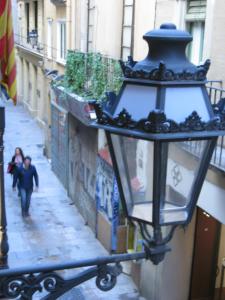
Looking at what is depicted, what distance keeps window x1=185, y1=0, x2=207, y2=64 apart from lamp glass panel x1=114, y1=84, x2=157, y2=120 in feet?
21.0

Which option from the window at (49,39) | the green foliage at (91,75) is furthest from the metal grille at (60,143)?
the window at (49,39)

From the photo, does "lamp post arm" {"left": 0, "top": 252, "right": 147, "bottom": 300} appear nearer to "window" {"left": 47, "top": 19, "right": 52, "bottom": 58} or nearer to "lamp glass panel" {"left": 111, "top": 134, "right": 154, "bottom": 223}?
"lamp glass panel" {"left": 111, "top": 134, "right": 154, "bottom": 223}

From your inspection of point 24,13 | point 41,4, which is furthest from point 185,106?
point 24,13

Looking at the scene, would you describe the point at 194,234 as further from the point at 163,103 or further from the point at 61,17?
the point at 61,17

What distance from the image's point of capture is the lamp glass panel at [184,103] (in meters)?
2.44

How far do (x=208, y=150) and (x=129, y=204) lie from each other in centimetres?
53

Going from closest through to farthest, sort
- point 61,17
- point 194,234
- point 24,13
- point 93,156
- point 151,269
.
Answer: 1. point 194,234
2. point 151,269
3. point 93,156
4. point 61,17
5. point 24,13

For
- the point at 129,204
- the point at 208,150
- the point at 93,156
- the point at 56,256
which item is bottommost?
the point at 56,256

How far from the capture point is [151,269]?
32.8 ft

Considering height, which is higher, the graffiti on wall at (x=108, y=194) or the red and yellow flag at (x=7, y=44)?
the red and yellow flag at (x=7, y=44)

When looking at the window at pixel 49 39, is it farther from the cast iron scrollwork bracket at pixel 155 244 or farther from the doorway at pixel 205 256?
the cast iron scrollwork bracket at pixel 155 244

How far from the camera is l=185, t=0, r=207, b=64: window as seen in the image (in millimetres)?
8680

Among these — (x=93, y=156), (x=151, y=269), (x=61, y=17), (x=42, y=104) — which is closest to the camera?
(x=151, y=269)

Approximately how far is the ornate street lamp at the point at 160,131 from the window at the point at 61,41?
16595 millimetres
